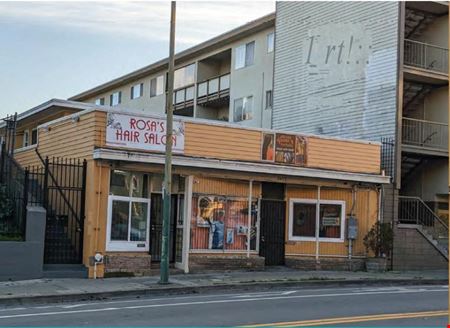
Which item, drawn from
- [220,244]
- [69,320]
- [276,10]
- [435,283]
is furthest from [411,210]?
[69,320]

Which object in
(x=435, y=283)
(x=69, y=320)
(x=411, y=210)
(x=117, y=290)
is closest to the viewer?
(x=69, y=320)

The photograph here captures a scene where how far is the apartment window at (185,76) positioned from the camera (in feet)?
125

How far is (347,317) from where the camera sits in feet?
35.5

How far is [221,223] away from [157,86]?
75.1ft

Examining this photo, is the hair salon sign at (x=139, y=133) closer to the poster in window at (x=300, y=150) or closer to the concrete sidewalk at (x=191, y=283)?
the concrete sidewalk at (x=191, y=283)

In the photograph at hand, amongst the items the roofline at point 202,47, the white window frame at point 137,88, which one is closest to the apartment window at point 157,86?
the roofline at point 202,47

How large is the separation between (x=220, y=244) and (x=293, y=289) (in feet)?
13.4

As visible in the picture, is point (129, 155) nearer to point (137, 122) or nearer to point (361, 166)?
point (137, 122)

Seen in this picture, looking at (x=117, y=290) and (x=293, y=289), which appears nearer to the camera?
(x=117, y=290)

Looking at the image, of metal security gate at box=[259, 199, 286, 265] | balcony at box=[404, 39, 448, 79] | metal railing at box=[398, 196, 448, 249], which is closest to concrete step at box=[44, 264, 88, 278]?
metal security gate at box=[259, 199, 286, 265]

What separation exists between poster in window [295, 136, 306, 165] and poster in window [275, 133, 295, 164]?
13cm

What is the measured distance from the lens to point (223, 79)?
35.9 m

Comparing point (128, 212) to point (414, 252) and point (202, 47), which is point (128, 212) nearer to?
point (414, 252)

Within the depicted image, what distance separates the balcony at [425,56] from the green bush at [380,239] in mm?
7917
